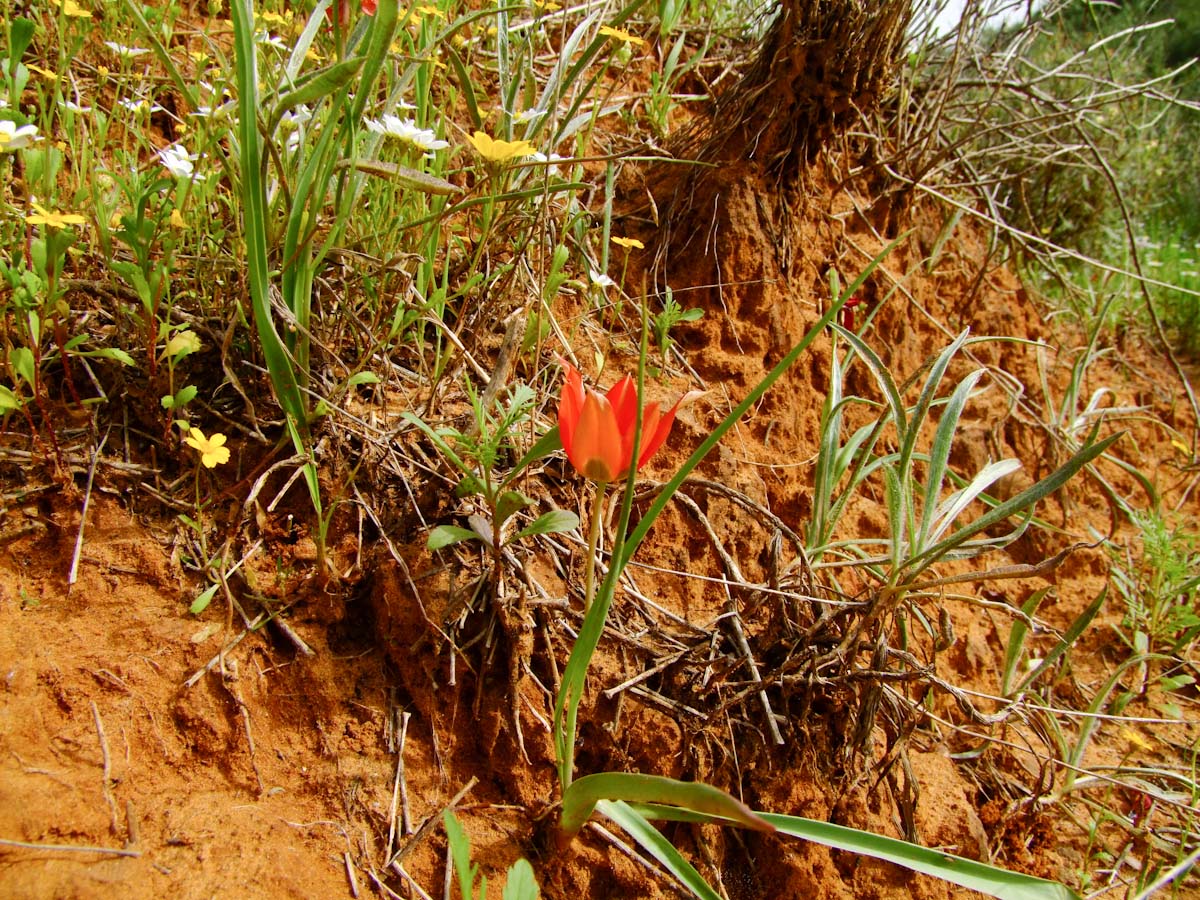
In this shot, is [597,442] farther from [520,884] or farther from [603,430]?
[520,884]

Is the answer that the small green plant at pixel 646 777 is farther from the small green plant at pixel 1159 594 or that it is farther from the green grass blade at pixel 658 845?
the small green plant at pixel 1159 594

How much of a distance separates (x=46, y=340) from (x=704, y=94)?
178 centimetres

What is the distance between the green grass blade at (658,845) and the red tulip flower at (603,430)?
396mm

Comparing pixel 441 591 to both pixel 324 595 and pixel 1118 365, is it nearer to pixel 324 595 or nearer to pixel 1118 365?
pixel 324 595

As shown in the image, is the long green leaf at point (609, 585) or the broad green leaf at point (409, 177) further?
the broad green leaf at point (409, 177)

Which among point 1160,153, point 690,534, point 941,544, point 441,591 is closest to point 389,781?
point 441,591

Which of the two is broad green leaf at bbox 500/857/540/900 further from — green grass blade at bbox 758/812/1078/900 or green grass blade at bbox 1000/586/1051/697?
green grass blade at bbox 1000/586/1051/697

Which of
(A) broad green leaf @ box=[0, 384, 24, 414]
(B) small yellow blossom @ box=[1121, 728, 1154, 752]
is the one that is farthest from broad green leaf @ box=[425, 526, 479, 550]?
(B) small yellow blossom @ box=[1121, 728, 1154, 752]

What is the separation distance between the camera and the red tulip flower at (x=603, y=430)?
101cm

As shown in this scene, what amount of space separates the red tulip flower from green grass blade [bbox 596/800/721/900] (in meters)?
0.40

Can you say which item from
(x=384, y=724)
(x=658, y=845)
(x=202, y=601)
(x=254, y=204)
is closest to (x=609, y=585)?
(x=658, y=845)

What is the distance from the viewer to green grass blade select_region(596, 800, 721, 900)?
94 centimetres

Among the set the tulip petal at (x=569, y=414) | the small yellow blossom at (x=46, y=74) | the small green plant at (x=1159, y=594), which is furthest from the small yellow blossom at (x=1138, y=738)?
the small yellow blossom at (x=46, y=74)

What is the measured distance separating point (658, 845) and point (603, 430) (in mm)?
485
